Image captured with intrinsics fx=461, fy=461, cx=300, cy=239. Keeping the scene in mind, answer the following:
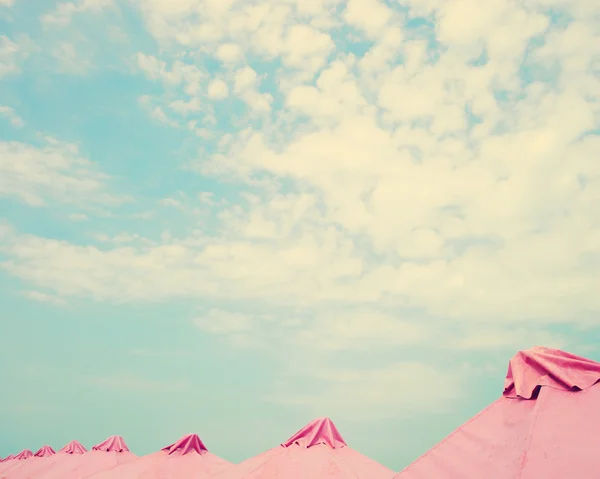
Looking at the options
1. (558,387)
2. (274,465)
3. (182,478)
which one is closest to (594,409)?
(558,387)

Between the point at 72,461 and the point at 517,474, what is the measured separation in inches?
668

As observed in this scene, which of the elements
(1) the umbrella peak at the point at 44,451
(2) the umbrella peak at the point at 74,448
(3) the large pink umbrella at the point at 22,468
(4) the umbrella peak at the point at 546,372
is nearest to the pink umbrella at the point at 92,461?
(2) the umbrella peak at the point at 74,448

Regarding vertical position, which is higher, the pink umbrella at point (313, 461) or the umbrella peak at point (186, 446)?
the umbrella peak at point (186, 446)

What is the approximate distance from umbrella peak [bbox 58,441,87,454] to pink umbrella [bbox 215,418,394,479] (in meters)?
10.4

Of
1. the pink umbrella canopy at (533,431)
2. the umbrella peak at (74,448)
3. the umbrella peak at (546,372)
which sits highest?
the umbrella peak at (74,448)

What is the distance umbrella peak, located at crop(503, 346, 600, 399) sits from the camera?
514 centimetres

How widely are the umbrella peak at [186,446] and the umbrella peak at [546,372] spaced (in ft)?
35.4

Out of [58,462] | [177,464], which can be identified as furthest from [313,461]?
[58,462]

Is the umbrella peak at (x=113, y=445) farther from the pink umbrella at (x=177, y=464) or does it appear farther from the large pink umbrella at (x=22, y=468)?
the pink umbrella at (x=177, y=464)

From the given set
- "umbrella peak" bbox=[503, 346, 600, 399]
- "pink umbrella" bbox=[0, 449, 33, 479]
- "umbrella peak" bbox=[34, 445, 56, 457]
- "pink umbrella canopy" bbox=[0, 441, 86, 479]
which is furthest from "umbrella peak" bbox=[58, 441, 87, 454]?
"umbrella peak" bbox=[503, 346, 600, 399]

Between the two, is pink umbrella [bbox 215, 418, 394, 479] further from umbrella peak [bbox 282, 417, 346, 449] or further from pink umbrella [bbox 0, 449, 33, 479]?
pink umbrella [bbox 0, 449, 33, 479]

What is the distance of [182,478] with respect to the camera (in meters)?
12.3

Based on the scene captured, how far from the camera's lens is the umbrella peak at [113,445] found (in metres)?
17.7

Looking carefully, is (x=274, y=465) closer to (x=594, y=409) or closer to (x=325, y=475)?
(x=325, y=475)
